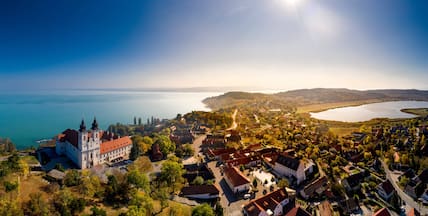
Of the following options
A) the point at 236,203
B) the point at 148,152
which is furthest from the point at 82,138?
the point at 236,203

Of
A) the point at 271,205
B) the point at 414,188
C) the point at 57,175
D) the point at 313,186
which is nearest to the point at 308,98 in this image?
the point at 414,188

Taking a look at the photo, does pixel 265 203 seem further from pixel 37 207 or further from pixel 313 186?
pixel 37 207

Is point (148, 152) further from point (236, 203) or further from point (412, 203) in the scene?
point (412, 203)

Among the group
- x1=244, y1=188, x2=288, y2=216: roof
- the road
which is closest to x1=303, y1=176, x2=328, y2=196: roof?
x1=244, y1=188, x2=288, y2=216: roof

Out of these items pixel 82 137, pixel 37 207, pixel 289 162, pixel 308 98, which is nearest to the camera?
pixel 37 207

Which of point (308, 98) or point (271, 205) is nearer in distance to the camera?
point (271, 205)

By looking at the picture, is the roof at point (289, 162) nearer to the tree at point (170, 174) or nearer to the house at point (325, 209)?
the house at point (325, 209)
